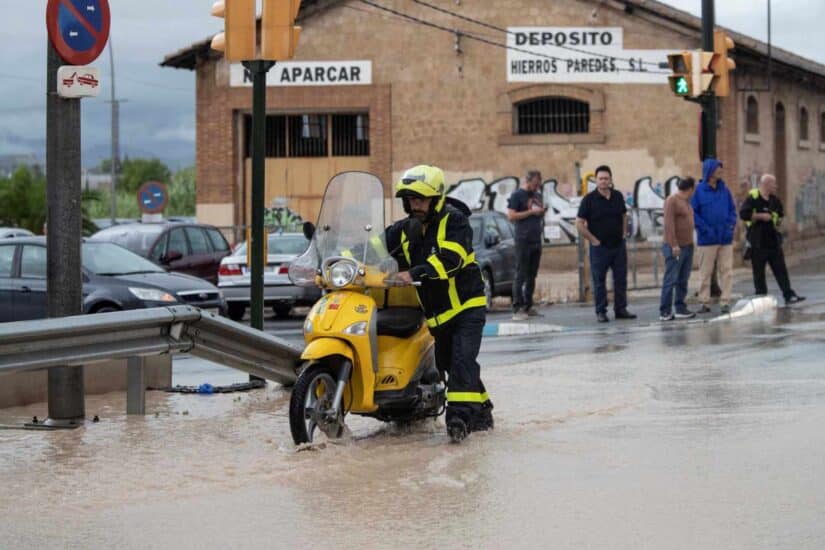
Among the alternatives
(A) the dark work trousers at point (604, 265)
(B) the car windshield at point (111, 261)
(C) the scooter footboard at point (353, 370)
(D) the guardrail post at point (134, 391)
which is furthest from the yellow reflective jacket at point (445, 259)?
(A) the dark work trousers at point (604, 265)

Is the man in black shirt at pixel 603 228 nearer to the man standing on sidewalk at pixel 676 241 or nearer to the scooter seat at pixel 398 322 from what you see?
the man standing on sidewalk at pixel 676 241

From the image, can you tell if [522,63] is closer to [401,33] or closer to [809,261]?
[401,33]

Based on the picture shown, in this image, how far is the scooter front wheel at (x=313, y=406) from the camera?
888 centimetres

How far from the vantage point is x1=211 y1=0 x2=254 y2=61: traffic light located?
12.2m

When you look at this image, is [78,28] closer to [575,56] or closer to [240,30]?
[240,30]

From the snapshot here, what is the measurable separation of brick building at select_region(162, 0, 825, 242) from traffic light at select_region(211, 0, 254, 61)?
2167 centimetres

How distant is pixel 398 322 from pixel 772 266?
12442mm

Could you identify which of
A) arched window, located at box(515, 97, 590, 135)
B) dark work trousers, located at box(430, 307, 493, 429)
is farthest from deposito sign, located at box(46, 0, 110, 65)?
arched window, located at box(515, 97, 590, 135)

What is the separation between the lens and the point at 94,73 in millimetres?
10062

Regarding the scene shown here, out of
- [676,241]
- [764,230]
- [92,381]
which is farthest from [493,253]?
[92,381]

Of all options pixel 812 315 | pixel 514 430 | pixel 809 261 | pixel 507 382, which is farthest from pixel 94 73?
pixel 809 261

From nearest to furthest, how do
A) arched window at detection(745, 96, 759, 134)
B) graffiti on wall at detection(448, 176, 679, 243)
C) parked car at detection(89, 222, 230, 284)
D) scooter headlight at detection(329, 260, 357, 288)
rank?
scooter headlight at detection(329, 260, 357, 288)
parked car at detection(89, 222, 230, 284)
graffiti on wall at detection(448, 176, 679, 243)
arched window at detection(745, 96, 759, 134)

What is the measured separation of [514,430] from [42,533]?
375 centimetres

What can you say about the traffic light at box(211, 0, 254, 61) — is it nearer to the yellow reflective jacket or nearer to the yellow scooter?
the yellow scooter
